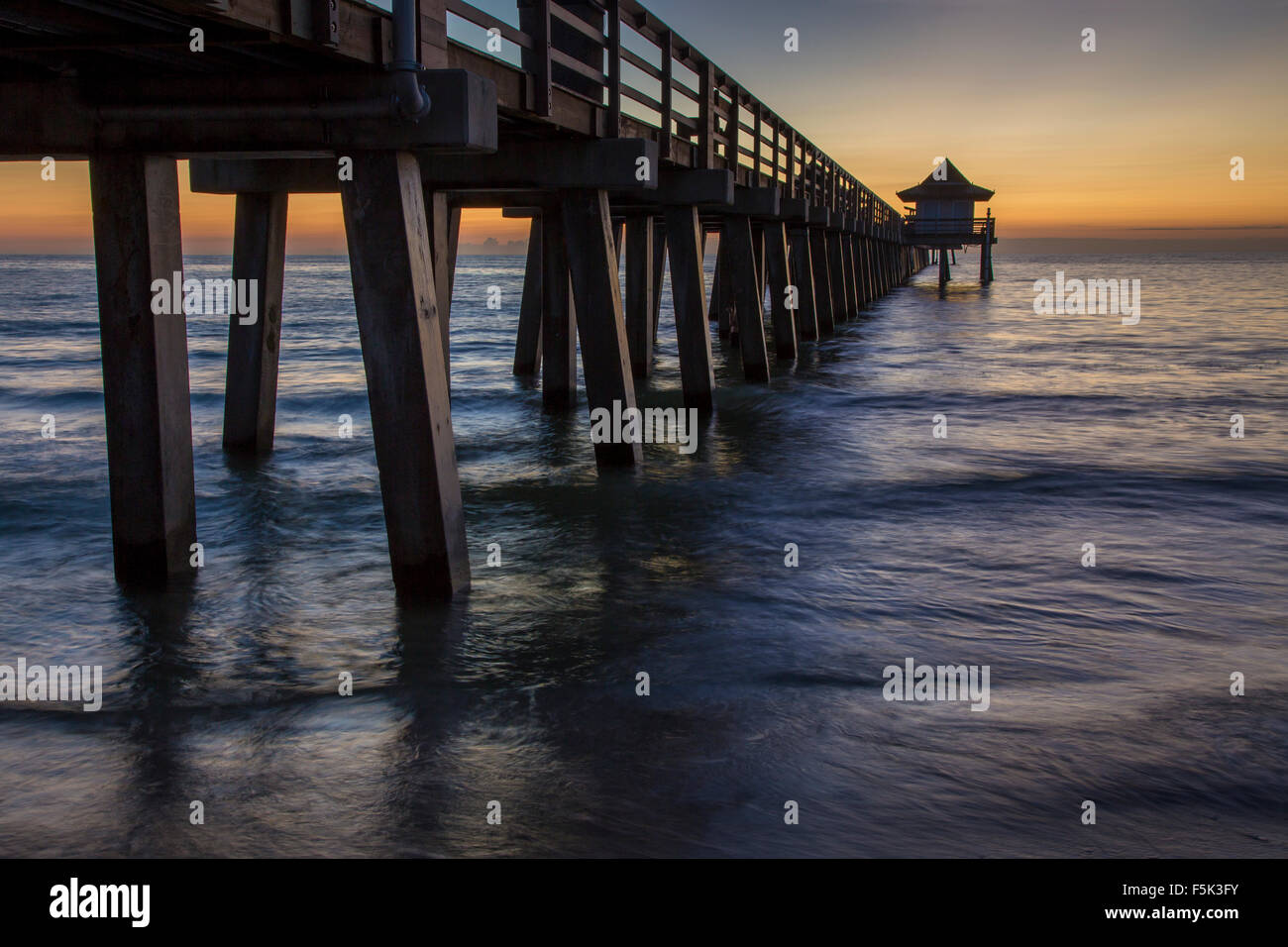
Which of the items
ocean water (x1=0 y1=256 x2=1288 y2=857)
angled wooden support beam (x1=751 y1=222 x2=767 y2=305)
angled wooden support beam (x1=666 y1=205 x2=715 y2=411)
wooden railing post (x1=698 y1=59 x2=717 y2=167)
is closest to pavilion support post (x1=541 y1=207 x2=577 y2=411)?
angled wooden support beam (x1=666 y1=205 x2=715 y2=411)

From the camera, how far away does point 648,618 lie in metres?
5.89

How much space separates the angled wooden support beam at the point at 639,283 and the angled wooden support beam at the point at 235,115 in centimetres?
983

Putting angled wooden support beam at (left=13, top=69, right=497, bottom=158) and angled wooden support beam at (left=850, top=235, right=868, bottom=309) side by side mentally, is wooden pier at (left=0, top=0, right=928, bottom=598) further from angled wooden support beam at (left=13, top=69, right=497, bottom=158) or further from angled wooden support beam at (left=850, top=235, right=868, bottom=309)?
angled wooden support beam at (left=850, top=235, right=868, bottom=309)

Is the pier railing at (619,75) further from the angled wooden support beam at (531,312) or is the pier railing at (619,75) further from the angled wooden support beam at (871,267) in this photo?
the angled wooden support beam at (871,267)

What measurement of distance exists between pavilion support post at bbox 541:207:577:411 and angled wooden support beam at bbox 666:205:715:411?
1229 mm

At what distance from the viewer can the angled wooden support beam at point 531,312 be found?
16.1 meters

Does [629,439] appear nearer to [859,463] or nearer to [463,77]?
[859,463]

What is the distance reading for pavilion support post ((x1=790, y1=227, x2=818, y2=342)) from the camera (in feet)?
69.1

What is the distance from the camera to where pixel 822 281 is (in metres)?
26.5

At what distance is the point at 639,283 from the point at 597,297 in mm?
7131

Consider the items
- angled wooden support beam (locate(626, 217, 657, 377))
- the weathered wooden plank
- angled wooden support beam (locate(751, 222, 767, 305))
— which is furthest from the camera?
the weathered wooden plank

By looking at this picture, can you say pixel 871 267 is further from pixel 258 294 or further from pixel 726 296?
pixel 258 294

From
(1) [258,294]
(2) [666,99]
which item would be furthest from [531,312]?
(1) [258,294]

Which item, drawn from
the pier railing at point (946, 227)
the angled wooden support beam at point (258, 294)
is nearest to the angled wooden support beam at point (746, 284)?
the angled wooden support beam at point (258, 294)
